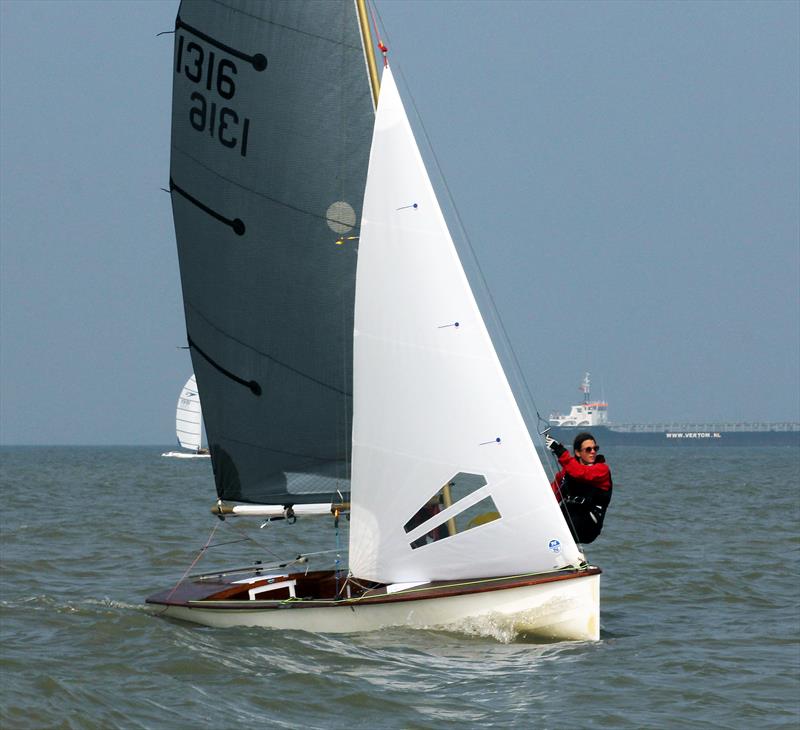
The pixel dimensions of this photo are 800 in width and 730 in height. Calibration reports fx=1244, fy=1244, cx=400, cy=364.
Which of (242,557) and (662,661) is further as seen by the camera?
(242,557)

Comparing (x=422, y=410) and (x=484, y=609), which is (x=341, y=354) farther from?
(x=484, y=609)

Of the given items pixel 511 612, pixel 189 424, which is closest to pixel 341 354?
pixel 511 612

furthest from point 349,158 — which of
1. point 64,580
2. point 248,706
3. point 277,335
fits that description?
point 64,580

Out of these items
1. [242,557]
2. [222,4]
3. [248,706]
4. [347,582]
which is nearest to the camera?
[248,706]

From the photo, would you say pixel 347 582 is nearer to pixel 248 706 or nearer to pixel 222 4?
pixel 248 706

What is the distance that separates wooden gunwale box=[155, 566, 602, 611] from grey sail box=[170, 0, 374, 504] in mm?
1198

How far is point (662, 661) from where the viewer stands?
959cm

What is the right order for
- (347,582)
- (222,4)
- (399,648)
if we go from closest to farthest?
(399,648)
(347,582)
(222,4)

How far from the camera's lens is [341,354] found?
1084 cm

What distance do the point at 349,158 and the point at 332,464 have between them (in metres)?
2.68

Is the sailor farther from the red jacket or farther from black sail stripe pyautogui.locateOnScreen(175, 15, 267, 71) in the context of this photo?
black sail stripe pyautogui.locateOnScreen(175, 15, 267, 71)

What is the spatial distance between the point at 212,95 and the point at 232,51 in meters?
0.43

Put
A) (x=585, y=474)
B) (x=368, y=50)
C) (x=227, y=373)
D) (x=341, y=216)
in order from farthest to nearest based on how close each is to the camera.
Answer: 1. (x=227, y=373)
2. (x=341, y=216)
3. (x=368, y=50)
4. (x=585, y=474)

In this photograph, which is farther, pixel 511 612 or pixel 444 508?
pixel 444 508
